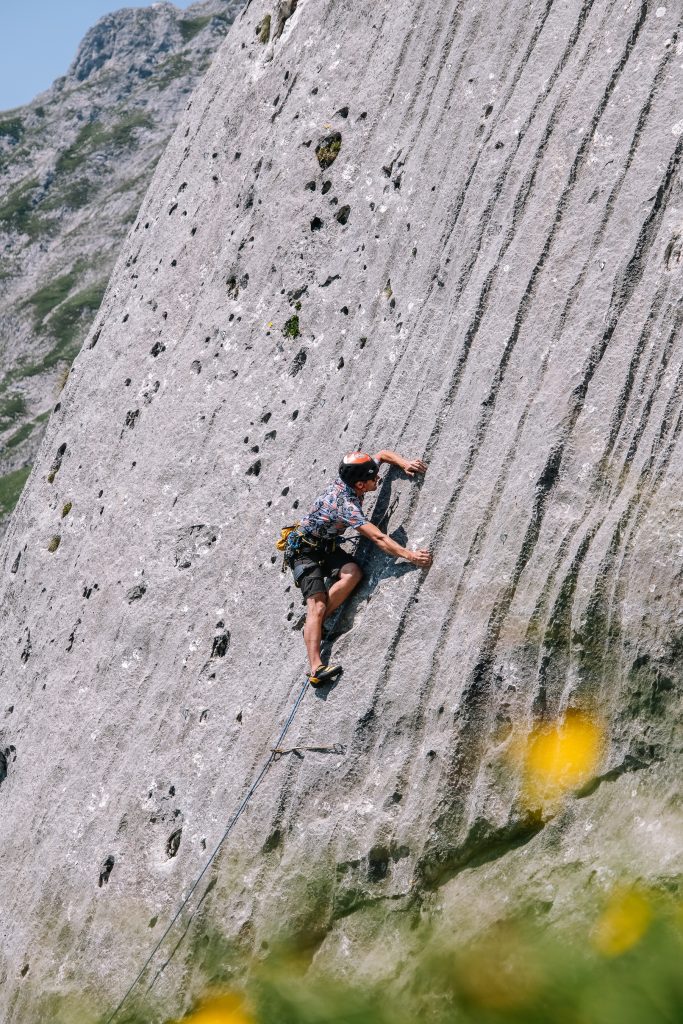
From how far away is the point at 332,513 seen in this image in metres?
14.1

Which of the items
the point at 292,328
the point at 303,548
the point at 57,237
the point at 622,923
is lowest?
the point at 57,237

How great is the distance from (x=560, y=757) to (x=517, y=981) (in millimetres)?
2492

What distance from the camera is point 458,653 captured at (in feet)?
41.7

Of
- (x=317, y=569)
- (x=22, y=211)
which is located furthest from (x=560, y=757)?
(x=22, y=211)

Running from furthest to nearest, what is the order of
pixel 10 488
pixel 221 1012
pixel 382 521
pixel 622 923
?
1. pixel 10 488
2. pixel 382 521
3. pixel 221 1012
4. pixel 622 923

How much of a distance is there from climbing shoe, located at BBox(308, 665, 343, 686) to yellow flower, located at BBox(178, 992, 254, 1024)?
4173 millimetres

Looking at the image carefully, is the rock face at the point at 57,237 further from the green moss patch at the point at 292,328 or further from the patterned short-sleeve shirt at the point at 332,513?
the patterned short-sleeve shirt at the point at 332,513

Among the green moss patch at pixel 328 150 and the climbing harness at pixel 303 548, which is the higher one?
the green moss patch at pixel 328 150

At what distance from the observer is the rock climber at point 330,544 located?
1388 centimetres

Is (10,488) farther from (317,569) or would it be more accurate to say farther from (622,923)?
(622,923)

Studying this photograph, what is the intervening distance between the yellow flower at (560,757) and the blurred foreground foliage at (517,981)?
4.33 ft

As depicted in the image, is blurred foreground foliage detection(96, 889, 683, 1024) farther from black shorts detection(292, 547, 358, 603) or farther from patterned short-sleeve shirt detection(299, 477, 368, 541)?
patterned short-sleeve shirt detection(299, 477, 368, 541)

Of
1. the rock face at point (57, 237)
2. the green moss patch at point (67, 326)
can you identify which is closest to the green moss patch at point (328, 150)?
the rock face at point (57, 237)

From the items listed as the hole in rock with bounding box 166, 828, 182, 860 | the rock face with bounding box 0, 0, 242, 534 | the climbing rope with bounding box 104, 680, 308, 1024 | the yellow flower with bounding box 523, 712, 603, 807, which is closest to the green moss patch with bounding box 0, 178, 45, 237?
the rock face with bounding box 0, 0, 242, 534
